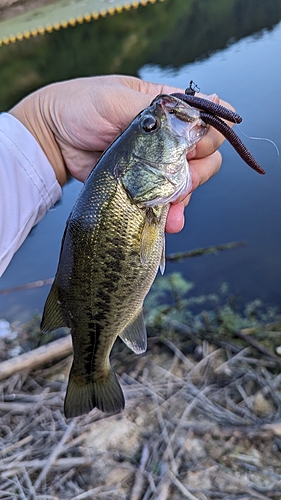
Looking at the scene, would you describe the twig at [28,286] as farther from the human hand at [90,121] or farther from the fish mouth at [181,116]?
the fish mouth at [181,116]

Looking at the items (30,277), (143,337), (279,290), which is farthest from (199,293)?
(143,337)

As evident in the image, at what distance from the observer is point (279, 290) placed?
4.29 m

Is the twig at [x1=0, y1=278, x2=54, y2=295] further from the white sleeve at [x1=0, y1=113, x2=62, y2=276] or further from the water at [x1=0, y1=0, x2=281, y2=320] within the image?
the white sleeve at [x1=0, y1=113, x2=62, y2=276]

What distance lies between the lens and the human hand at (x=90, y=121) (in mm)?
2100

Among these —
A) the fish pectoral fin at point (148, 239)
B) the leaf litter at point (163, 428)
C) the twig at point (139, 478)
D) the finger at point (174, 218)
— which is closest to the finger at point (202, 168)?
the finger at point (174, 218)

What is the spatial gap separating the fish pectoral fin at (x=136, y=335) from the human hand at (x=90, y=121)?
0.53 meters

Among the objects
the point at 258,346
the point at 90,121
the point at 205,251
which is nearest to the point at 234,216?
the point at 205,251

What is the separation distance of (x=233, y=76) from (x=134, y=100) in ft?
24.4

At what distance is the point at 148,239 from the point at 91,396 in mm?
853

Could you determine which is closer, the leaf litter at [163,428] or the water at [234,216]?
the leaf litter at [163,428]

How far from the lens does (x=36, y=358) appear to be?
10.7ft

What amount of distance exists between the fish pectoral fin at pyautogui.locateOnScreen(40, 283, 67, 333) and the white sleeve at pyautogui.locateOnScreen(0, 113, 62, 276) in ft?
1.83

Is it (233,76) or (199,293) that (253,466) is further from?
(233,76)

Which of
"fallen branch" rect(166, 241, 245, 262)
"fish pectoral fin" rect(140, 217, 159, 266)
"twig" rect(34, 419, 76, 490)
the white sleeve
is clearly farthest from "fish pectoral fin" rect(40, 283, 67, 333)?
"fallen branch" rect(166, 241, 245, 262)
